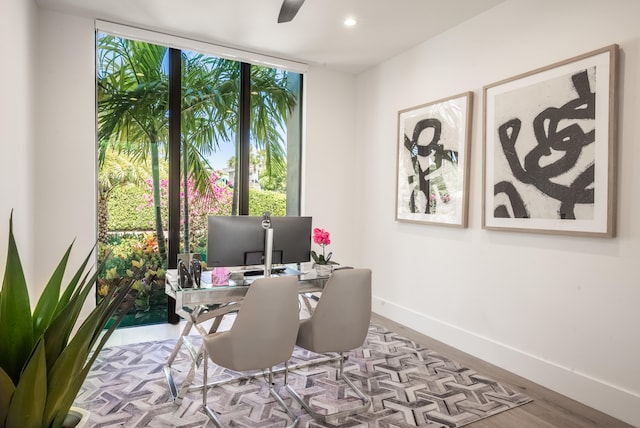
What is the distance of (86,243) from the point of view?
3518 mm

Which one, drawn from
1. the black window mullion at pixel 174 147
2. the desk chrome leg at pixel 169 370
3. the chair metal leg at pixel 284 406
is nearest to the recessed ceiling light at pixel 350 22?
the black window mullion at pixel 174 147

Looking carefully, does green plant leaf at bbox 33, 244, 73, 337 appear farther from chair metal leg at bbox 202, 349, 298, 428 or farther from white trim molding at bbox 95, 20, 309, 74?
white trim molding at bbox 95, 20, 309, 74

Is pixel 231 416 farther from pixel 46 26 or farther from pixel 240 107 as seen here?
pixel 46 26

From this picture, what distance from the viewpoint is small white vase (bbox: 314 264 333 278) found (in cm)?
273

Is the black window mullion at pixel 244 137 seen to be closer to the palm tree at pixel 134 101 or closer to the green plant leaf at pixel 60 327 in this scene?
the palm tree at pixel 134 101

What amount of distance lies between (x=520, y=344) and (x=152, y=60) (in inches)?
158

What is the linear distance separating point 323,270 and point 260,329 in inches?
32.0

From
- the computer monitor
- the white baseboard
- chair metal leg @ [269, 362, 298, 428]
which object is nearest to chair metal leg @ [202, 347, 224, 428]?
chair metal leg @ [269, 362, 298, 428]

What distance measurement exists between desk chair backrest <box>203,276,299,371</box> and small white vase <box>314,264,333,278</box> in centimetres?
48

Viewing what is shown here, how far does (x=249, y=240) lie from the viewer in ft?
8.79

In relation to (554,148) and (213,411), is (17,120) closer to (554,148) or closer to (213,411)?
(213,411)

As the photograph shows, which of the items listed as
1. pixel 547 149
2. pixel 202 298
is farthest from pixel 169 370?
pixel 547 149

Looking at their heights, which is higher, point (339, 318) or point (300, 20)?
point (300, 20)

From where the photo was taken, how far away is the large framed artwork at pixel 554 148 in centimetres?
245
